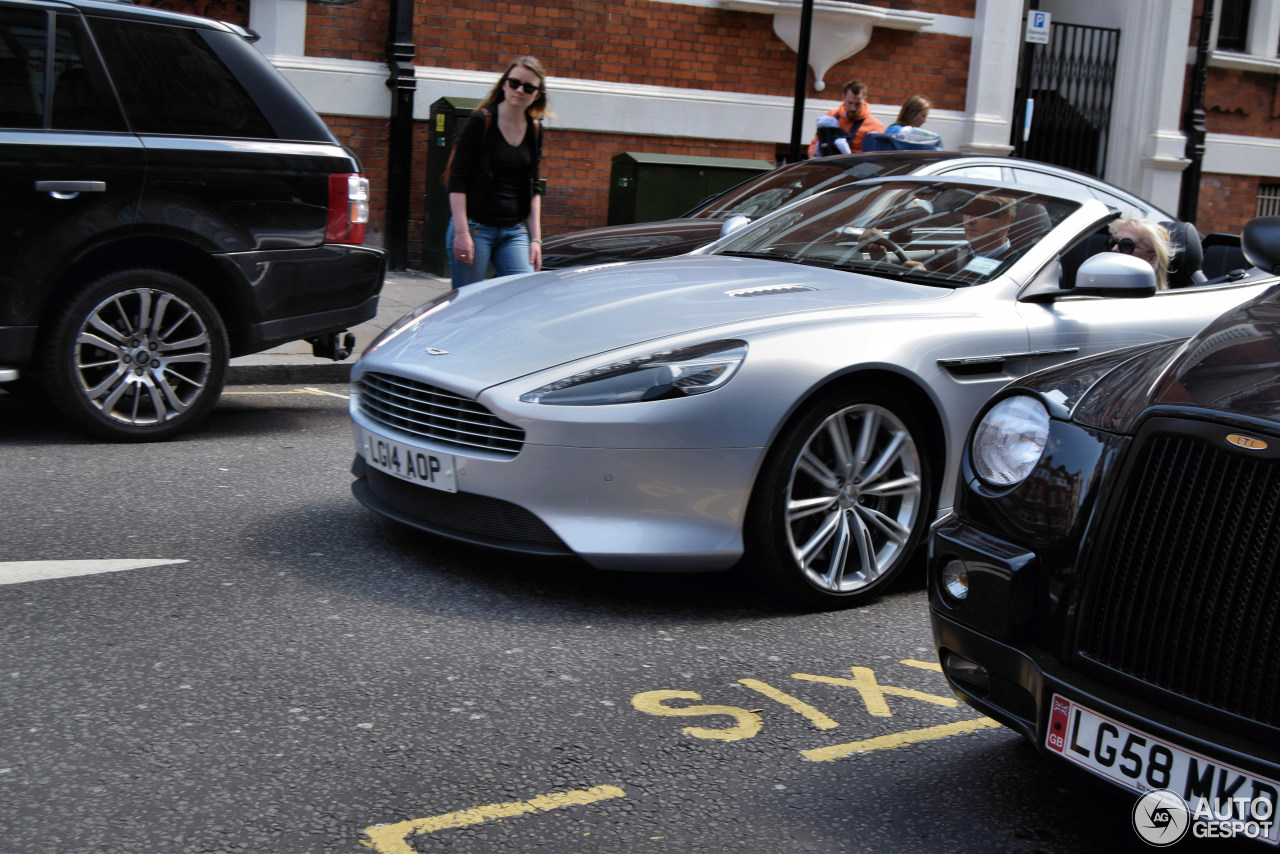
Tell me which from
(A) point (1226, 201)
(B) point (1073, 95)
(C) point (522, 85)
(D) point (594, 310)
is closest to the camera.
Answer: (D) point (594, 310)

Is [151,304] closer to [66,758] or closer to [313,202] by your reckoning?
[313,202]

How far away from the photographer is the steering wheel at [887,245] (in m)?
5.09

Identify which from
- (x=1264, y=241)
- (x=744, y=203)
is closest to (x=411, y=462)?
(x=1264, y=241)

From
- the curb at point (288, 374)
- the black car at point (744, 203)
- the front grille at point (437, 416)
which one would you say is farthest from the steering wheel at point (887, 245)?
the curb at point (288, 374)

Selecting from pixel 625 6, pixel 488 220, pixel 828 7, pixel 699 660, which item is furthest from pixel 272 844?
pixel 828 7

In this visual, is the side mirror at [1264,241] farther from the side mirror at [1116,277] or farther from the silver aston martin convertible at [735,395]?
the side mirror at [1116,277]

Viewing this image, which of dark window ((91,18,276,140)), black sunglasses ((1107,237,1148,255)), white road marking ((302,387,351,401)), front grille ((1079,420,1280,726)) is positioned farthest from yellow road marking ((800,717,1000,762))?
white road marking ((302,387,351,401))

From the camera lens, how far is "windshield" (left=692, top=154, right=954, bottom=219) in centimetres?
828

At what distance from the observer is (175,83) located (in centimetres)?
630

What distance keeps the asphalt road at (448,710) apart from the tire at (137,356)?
110 centimetres

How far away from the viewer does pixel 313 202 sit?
6562 mm

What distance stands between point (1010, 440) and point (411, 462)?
2007 mm

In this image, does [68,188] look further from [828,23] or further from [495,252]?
[828,23]

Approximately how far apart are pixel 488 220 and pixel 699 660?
432cm
